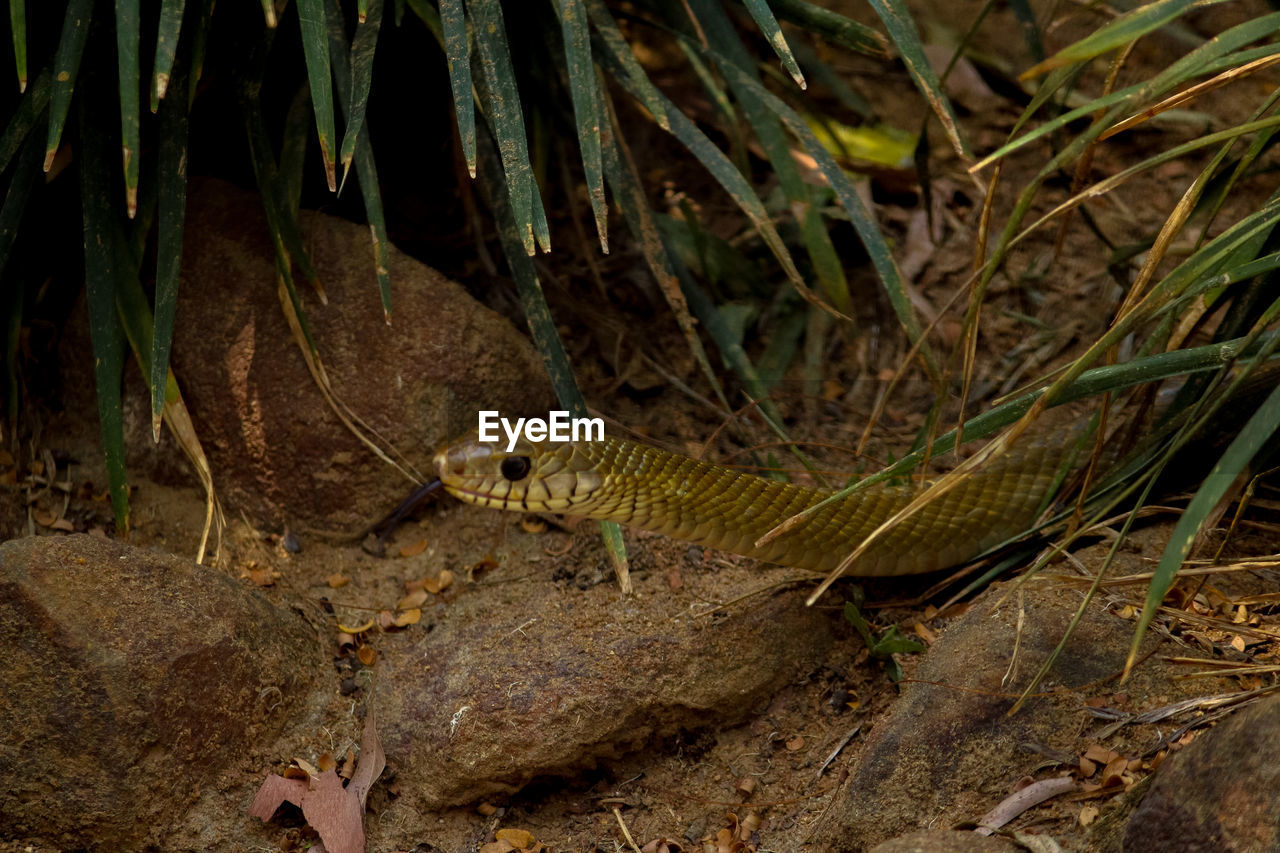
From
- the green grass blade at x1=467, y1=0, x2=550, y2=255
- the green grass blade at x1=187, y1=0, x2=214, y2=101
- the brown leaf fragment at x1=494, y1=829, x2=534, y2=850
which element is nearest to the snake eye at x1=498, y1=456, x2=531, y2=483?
the green grass blade at x1=467, y1=0, x2=550, y2=255

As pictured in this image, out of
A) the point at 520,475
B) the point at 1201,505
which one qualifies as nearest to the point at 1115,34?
the point at 1201,505

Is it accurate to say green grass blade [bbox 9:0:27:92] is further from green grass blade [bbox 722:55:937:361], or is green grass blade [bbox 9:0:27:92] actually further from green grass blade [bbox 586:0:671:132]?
green grass blade [bbox 722:55:937:361]

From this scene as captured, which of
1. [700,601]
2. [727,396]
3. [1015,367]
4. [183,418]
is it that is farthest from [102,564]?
[1015,367]

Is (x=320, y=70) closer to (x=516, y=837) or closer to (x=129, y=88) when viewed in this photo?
(x=129, y=88)

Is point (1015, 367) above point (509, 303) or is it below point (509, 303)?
below

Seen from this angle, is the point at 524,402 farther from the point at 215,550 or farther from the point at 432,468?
the point at 215,550

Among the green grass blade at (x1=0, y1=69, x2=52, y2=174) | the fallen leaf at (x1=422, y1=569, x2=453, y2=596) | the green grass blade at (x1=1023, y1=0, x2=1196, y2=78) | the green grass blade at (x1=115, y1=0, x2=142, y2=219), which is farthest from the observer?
the fallen leaf at (x1=422, y1=569, x2=453, y2=596)
